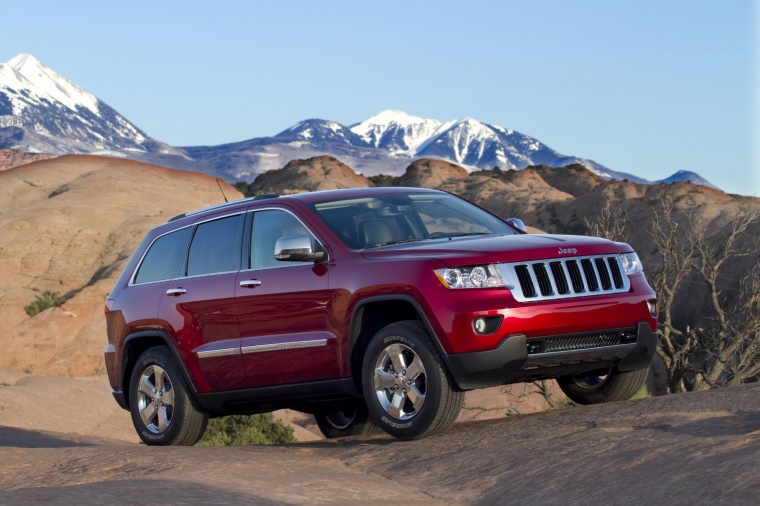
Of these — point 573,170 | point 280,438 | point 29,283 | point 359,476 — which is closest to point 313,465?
point 359,476

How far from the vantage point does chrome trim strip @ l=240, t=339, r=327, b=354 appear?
9008mm

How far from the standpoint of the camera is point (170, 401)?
412 inches

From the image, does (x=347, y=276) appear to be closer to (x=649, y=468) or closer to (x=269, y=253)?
(x=269, y=253)

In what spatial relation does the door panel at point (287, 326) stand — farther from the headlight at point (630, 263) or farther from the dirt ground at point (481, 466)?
the headlight at point (630, 263)

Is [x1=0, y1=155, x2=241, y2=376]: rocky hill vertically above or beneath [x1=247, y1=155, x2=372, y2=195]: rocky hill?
beneath

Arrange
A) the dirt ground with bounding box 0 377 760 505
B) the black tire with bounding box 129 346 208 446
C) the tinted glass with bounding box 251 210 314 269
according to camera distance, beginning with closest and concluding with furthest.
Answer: the dirt ground with bounding box 0 377 760 505 → the tinted glass with bounding box 251 210 314 269 → the black tire with bounding box 129 346 208 446

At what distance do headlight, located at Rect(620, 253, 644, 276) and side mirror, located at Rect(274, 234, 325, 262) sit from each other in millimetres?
2205

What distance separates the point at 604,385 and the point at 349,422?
2.55 meters

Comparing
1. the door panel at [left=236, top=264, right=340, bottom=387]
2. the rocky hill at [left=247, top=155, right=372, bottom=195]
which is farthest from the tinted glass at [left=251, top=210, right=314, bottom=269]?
the rocky hill at [left=247, top=155, right=372, bottom=195]

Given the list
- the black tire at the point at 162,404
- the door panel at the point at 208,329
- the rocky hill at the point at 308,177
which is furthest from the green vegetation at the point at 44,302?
the rocky hill at the point at 308,177

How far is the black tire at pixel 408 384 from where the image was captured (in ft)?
27.3

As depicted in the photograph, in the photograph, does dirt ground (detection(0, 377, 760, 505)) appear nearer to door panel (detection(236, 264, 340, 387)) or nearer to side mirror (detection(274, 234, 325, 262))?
door panel (detection(236, 264, 340, 387))

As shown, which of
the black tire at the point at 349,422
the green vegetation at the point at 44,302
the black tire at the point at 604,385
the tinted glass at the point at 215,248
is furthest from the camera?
the green vegetation at the point at 44,302

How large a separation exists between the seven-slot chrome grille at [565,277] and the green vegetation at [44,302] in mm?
34605
